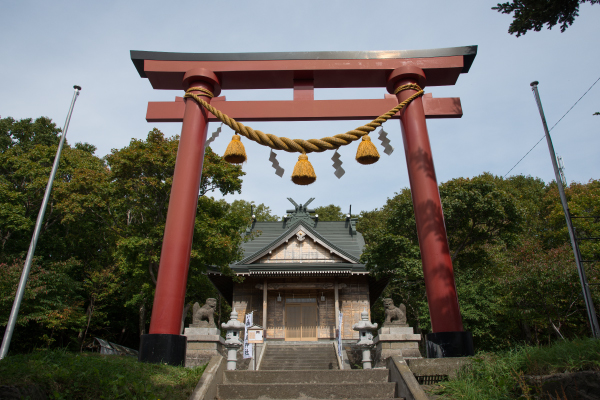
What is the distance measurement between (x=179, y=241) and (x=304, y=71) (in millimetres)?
3587

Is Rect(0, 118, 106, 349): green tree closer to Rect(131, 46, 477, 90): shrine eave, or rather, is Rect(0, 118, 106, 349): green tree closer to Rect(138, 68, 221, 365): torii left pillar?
Rect(131, 46, 477, 90): shrine eave

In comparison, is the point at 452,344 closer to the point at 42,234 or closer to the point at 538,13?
the point at 538,13

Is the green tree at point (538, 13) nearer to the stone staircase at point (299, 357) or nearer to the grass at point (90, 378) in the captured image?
the grass at point (90, 378)

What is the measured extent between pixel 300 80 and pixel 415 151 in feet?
7.94

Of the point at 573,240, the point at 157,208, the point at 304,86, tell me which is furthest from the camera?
the point at 157,208

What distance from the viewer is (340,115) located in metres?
6.69

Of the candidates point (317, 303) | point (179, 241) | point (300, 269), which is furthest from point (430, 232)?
point (317, 303)

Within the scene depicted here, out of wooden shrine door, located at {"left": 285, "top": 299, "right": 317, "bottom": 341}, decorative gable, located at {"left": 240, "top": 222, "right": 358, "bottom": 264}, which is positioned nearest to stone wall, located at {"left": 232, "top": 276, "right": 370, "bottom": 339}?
wooden shrine door, located at {"left": 285, "top": 299, "right": 317, "bottom": 341}

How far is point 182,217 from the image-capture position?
579 cm

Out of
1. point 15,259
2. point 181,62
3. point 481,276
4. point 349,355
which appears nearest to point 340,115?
point 181,62

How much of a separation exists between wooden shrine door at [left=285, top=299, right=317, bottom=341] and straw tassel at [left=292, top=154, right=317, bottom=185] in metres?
13.7

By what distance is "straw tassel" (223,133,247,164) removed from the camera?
591cm

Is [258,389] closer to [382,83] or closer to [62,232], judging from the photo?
[382,83]

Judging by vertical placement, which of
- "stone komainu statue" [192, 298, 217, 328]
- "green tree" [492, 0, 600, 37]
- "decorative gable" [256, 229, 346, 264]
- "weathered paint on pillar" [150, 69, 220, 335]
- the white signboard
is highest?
"decorative gable" [256, 229, 346, 264]
